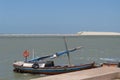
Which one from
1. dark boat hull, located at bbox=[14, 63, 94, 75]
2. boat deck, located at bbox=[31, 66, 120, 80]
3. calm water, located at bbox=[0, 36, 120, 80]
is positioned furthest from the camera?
calm water, located at bbox=[0, 36, 120, 80]

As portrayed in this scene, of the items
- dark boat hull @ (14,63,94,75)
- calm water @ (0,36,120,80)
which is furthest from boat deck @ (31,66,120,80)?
dark boat hull @ (14,63,94,75)

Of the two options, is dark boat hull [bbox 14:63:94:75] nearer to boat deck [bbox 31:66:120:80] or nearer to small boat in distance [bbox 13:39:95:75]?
small boat in distance [bbox 13:39:95:75]

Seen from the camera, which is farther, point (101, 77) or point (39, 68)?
point (39, 68)

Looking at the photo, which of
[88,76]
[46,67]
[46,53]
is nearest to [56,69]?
[46,67]

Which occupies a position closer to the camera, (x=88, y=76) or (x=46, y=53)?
(x=88, y=76)

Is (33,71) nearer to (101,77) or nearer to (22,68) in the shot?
(22,68)

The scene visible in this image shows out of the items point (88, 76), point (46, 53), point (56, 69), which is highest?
point (46, 53)

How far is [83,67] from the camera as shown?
3152 centimetres

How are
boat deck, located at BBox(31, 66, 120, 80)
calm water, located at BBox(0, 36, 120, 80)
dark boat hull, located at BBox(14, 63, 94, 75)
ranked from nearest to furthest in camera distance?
1. boat deck, located at BBox(31, 66, 120, 80)
2. dark boat hull, located at BBox(14, 63, 94, 75)
3. calm water, located at BBox(0, 36, 120, 80)

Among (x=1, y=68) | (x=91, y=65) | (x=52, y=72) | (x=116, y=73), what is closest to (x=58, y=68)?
(x=52, y=72)

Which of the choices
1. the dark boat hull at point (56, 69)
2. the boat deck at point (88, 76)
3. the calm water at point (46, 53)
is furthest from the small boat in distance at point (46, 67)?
the boat deck at point (88, 76)

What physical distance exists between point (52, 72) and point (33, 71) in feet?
7.01

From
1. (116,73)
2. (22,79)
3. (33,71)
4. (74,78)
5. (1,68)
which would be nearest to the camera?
(74,78)

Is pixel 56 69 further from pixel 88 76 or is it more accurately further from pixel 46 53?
pixel 46 53
